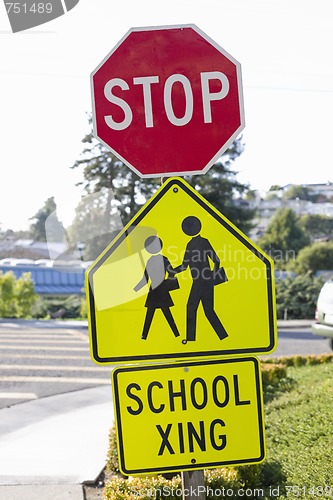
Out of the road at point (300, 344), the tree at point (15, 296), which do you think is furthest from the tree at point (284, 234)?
the road at point (300, 344)

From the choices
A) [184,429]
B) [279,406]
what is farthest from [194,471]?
[279,406]

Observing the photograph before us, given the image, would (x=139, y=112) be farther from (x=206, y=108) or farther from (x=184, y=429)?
(x=184, y=429)

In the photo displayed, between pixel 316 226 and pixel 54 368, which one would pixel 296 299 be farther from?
pixel 316 226

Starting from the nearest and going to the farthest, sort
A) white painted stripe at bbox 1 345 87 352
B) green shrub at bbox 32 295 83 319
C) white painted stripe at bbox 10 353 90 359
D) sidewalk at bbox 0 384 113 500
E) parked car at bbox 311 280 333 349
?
1. sidewalk at bbox 0 384 113 500
2. parked car at bbox 311 280 333 349
3. white painted stripe at bbox 10 353 90 359
4. white painted stripe at bbox 1 345 87 352
5. green shrub at bbox 32 295 83 319

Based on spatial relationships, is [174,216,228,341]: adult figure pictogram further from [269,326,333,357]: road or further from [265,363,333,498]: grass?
[269,326,333,357]: road

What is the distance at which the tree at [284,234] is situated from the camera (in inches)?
1454

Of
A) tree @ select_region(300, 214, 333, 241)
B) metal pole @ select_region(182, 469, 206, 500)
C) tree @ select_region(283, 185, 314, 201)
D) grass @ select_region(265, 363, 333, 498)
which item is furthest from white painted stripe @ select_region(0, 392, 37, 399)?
tree @ select_region(283, 185, 314, 201)

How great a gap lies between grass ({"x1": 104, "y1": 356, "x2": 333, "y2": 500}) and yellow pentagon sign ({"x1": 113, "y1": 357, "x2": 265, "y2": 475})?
5.05 feet

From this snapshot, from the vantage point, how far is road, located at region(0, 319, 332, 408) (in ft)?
34.5

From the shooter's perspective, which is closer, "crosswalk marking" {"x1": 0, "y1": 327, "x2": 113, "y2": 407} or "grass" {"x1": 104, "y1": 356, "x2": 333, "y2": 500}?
"grass" {"x1": 104, "y1": 356, "x2": 333, "y2": 500}

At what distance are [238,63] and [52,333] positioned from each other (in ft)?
50.0

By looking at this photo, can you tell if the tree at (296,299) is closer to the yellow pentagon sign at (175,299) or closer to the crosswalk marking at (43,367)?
the crosswalk marking at (43,367)

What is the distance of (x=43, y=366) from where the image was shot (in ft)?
40.1

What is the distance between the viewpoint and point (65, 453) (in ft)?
22.5
